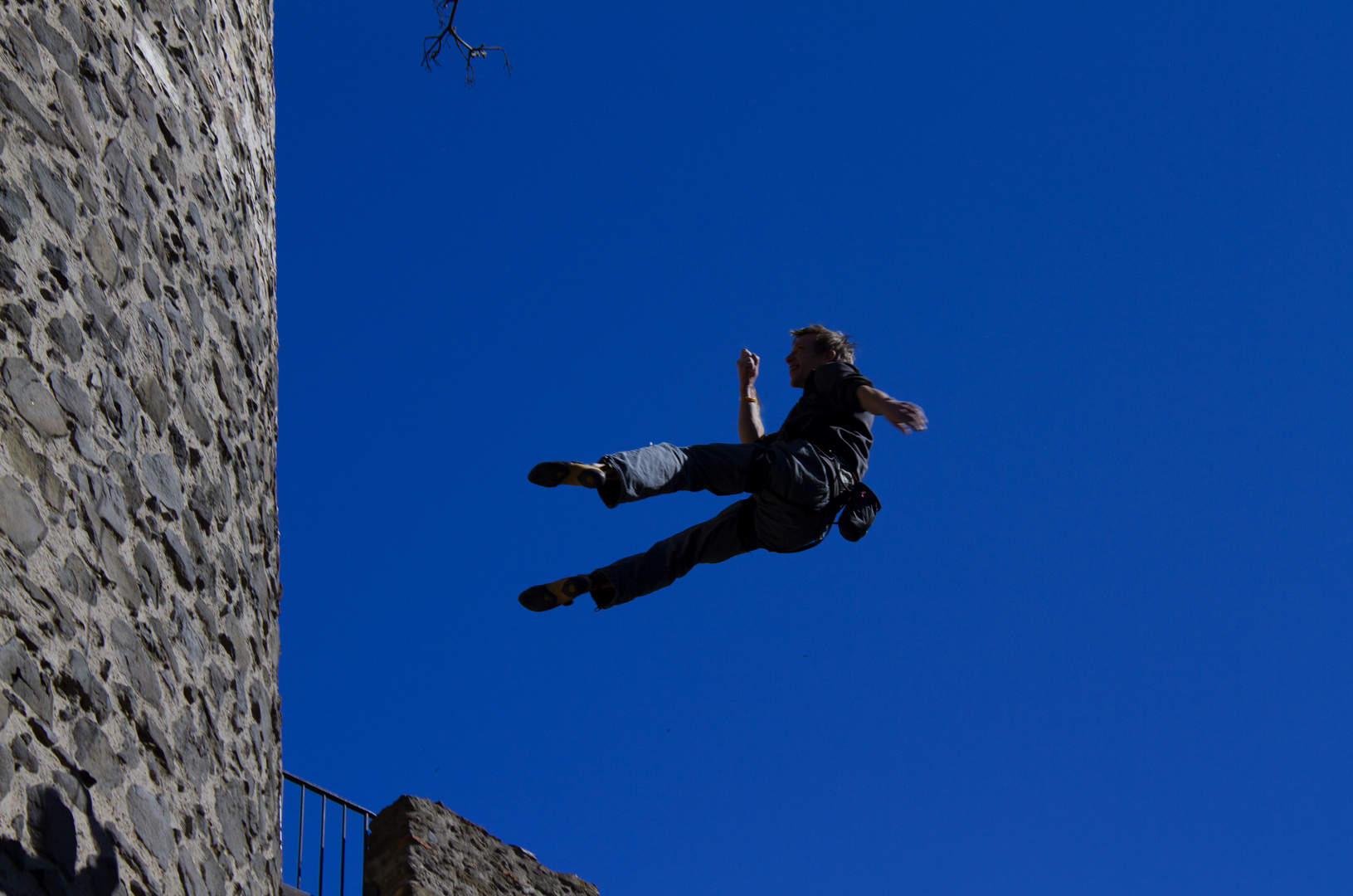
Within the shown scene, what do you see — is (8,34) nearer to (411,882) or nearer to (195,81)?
(195,81)

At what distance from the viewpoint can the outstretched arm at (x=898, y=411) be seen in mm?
4781

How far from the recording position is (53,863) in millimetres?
2719

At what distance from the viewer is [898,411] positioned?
4.82m

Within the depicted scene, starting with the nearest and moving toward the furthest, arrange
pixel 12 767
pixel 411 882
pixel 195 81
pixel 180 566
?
pixel 12 767 → pixel 180 566 → pixel 195 81 → pixel 411 882

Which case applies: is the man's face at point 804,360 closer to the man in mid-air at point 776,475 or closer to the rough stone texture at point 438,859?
the man in mid-air at point 776,475

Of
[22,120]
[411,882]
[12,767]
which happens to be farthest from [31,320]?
[411,882]

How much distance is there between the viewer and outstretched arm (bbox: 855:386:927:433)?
478 centimetres

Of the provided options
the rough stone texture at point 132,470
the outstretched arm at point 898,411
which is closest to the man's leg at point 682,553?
the outstretched arm at point 898,411

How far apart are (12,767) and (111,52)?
2167 millimetres

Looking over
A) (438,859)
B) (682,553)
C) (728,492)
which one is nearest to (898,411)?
(728,492)

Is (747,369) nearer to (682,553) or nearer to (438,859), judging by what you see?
(682,553)

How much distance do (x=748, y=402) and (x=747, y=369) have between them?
8.6 inches

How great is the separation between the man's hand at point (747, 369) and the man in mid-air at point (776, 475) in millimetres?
455

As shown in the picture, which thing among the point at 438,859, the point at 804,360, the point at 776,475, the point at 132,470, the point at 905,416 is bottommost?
the point at 132,470
